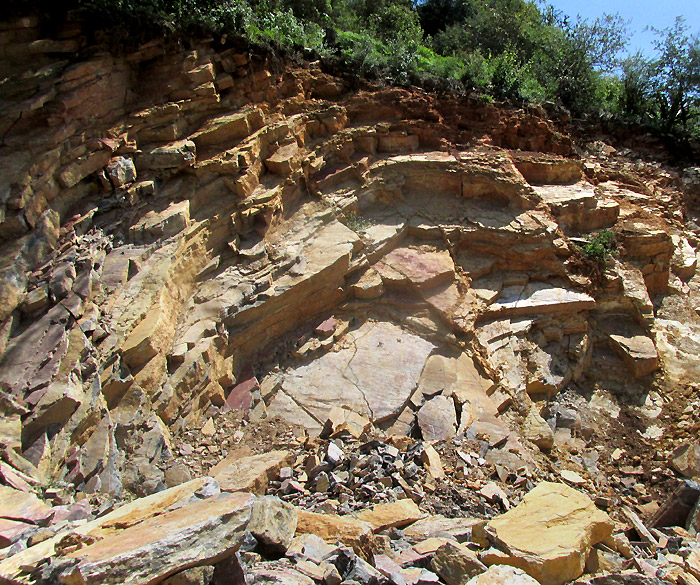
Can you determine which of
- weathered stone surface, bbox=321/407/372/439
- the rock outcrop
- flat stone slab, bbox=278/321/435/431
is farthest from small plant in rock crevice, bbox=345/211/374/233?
A: weathered stone surface, bbox=321/407/372/439

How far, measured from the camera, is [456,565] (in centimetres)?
319

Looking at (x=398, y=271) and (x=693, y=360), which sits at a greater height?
(x=398, y=271)

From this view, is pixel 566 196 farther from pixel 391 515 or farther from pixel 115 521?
pixel 115 521

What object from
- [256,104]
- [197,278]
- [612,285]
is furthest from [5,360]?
[612,285]

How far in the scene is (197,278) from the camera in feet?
22.0

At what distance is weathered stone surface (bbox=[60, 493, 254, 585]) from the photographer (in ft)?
8.11

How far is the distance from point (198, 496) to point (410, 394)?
150 inches

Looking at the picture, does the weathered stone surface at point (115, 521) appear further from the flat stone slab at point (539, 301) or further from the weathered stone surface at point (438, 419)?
the flat stone slab at point (539, 301)

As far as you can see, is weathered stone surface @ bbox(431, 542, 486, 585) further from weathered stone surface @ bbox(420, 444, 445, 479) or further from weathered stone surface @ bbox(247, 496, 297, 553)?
weathered stone surface @ bbox(420, 444, 445, 479)

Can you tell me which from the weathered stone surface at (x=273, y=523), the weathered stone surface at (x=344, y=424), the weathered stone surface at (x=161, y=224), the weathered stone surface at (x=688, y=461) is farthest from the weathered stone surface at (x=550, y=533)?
the weathered stone surface at (x=161, y=224)

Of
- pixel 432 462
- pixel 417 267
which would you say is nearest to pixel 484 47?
pixel 417 267

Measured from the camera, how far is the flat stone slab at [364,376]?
6445 mm

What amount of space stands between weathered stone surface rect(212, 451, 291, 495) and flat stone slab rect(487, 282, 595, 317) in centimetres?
452

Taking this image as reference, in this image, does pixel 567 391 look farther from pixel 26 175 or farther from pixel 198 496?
pixel 26 175
